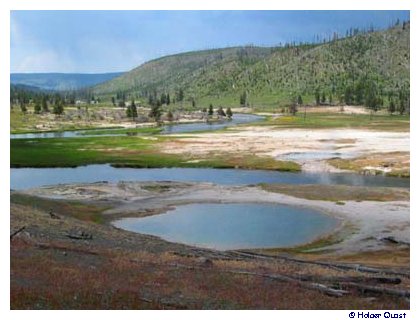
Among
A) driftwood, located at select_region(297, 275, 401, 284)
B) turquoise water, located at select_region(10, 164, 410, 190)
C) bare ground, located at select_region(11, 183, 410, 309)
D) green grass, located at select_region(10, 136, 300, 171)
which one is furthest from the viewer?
green grass, located at select_region(10, 136, 300, 171)

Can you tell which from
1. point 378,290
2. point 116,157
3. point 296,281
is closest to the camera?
point 378,290

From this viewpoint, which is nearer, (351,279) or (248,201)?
(351,279)

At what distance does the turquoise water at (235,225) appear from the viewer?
32781 mm

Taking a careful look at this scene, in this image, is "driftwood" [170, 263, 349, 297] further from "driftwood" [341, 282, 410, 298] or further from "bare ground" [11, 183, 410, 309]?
"driftwood" [341, 282, 410, 298]

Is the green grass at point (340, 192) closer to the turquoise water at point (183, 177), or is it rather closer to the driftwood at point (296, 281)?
the turquoise water at point (183, 177)

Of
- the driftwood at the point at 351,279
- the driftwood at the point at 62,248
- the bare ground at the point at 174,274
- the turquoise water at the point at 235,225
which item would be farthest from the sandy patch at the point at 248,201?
the driftwood at the point at 62,248

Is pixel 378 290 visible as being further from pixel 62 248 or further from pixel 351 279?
pixel 62 248

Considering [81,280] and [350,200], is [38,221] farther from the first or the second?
[350,200]

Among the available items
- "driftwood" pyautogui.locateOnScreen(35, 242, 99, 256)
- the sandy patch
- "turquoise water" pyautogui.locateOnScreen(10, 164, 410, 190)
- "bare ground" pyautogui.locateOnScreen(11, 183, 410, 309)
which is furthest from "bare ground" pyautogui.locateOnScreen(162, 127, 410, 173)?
"driftwood" pyautogui.locateOnScreen(35, 242, 99, 256)

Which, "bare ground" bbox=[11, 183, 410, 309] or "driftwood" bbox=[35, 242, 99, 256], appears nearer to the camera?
"bare ground" bbox=[11, 183, 410, 309]

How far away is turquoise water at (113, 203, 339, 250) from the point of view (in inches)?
1291

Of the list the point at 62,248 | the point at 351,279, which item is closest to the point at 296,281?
the point at 351,279

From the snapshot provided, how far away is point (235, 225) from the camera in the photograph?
36.2 metres
